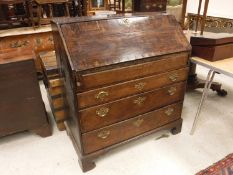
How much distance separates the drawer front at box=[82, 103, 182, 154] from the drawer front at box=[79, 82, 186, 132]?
0.05m

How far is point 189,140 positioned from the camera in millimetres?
1830

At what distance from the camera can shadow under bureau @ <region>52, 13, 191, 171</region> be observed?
1.24m

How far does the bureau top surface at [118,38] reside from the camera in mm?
1224

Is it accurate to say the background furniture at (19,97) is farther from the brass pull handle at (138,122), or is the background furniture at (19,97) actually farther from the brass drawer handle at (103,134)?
the brass pull handle at (138,122)

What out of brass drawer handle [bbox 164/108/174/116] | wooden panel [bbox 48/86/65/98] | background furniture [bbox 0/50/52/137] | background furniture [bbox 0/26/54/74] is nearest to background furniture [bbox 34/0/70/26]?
background furniture [bbox 0/26/54/74]

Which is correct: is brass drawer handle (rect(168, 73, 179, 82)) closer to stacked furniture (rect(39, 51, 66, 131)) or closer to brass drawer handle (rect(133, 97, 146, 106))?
brass drawer handle (rect(133, 97, 146, 106))

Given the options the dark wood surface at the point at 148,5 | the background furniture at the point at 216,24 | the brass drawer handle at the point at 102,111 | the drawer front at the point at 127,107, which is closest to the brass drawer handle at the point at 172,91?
the drawer front at the point at 127,107

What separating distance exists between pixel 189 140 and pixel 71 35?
1331mm

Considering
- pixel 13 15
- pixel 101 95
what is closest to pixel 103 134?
pixel 101 95

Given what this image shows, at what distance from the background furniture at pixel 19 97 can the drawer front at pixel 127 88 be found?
581 millimetres

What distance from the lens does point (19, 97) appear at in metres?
1.63

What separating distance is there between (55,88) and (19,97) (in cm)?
28

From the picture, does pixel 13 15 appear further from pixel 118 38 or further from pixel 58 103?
pixel 118 38

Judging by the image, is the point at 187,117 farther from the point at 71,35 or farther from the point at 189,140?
the point at 71,35
